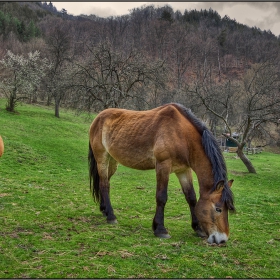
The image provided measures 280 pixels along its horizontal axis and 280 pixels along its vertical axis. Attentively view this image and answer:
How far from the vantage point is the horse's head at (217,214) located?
14.4 ft

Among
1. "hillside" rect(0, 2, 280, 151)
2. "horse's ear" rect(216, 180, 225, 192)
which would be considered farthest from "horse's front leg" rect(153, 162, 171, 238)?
"hillside" rect(0, 2, 280, 151)

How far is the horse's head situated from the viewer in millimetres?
4395

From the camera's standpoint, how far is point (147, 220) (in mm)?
6188

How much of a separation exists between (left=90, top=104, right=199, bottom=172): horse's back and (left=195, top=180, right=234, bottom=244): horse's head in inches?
32.7

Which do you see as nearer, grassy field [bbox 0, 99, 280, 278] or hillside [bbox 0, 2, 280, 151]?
grassy field [bbox 0, 99, 280, 278]

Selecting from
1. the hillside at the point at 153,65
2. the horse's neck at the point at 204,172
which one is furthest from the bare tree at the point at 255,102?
the horse's neck at the point at 204,172

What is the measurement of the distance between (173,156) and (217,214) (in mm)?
1214

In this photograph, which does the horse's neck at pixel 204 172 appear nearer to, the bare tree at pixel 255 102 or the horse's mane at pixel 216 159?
the horse's mane at pixel 216 159

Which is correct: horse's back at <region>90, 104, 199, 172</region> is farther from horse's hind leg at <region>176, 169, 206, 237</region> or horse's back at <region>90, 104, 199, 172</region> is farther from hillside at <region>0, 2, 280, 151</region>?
hillside at <region>0, 2, 280, 151</region>

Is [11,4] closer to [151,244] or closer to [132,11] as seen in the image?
[132,11]

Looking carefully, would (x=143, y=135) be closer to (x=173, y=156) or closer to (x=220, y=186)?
(x=173, y=156)

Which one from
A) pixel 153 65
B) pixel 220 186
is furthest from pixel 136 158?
pixel 153 65

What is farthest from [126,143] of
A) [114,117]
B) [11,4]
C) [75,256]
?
[11,4]

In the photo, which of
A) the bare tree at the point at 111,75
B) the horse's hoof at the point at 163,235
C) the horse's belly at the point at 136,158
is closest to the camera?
the horse's hoof at the point at 163,235
